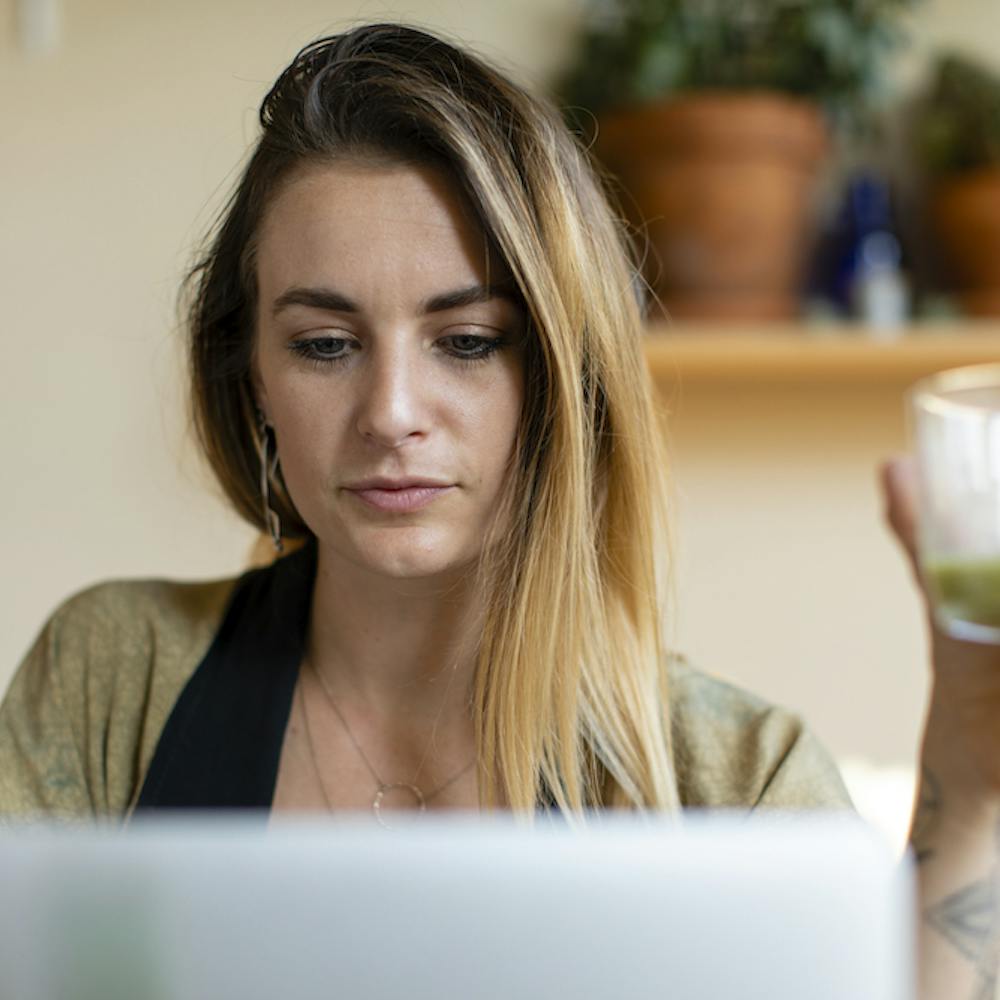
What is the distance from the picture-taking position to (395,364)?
109 centimetres

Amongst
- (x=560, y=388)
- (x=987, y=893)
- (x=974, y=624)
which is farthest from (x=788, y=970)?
(x=560, y=388)

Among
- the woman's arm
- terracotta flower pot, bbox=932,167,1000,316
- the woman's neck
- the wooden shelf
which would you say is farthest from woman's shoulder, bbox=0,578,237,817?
terracotta flower pot, bbox=932,167,1000,316

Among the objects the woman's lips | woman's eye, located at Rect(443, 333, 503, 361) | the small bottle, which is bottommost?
the woman's lips

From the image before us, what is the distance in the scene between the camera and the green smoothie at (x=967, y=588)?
781mm

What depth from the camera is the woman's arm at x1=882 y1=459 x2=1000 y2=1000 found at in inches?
34.4

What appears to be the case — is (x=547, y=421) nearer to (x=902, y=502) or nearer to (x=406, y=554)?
(x=406, y=554)

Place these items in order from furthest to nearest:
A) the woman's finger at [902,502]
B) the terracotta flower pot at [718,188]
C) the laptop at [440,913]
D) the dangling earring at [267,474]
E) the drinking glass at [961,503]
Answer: the terracotta flower pot at [718,188] < the dangling earring at [267,474] < the woman's finger at [902,502] < the drinking glass at [961,503] < the laptop at [440,913]

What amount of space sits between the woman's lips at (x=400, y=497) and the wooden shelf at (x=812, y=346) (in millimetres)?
1079

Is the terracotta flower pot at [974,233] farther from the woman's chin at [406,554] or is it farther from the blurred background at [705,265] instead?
the woman's chin at [406,554]

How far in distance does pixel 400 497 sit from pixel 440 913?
0.71m

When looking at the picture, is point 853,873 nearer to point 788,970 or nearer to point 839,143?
point 788,970

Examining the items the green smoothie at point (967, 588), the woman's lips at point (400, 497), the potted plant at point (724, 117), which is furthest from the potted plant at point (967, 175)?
the green smoothie at point (967, 588)

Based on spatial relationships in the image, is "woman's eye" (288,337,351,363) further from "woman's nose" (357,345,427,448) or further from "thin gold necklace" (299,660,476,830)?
"thin gold necklace" (299,660,476,830)

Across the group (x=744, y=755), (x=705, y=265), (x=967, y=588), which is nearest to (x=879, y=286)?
(x=705, y=265)
